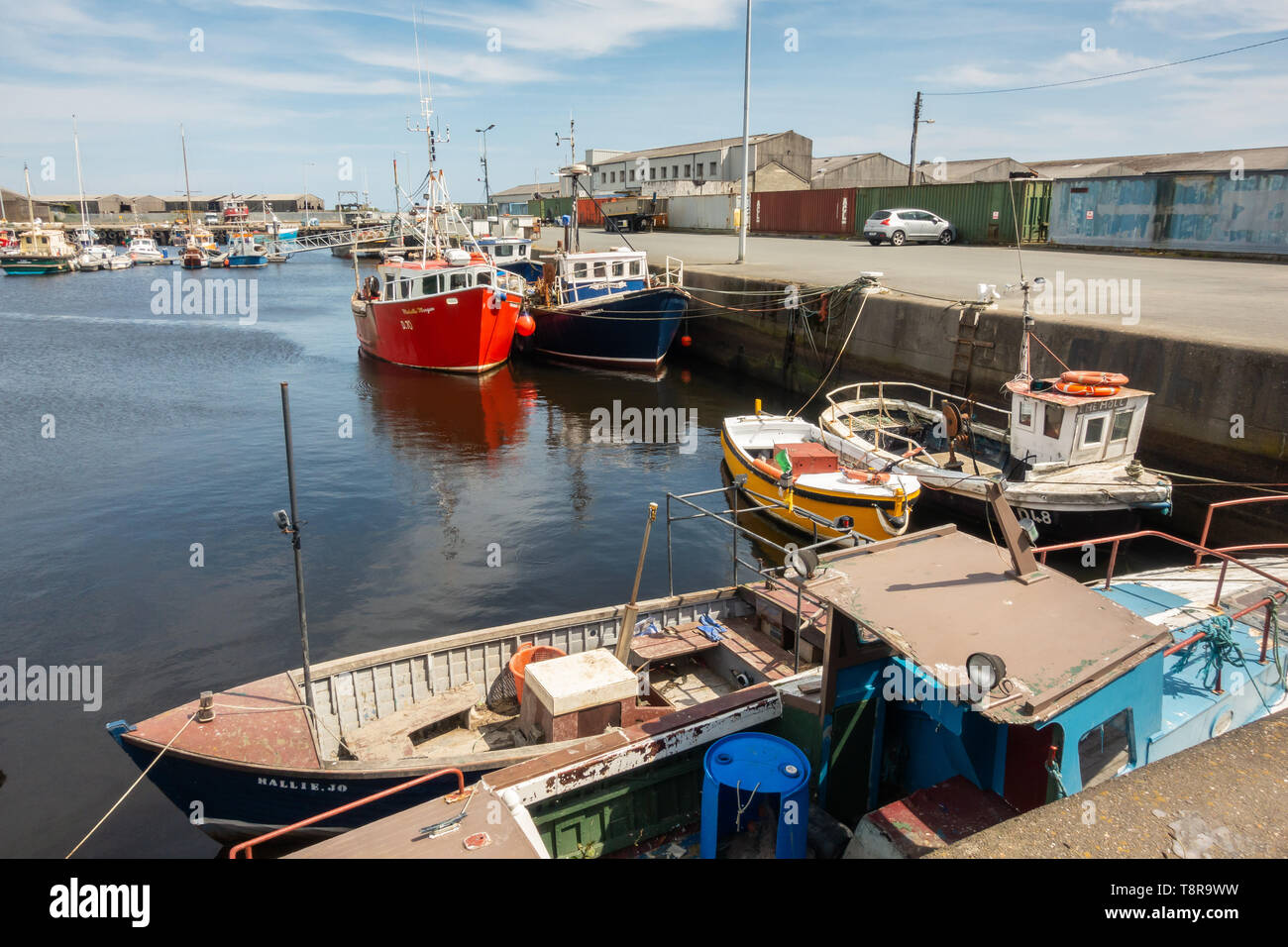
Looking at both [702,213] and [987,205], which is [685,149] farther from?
[987,205]

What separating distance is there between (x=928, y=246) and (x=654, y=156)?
4835 cm

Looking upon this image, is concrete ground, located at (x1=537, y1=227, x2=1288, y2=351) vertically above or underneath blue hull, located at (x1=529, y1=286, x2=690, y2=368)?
above

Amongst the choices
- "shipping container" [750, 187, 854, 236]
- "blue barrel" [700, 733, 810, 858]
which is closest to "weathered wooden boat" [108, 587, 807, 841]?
"blue barrel" [700, 733, 810, 858]

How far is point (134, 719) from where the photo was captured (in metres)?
10.6

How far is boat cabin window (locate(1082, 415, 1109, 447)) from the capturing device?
43.6ft

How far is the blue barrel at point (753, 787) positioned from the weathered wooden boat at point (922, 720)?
326 mm

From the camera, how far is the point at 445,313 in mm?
30547

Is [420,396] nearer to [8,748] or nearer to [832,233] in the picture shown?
[8,748]

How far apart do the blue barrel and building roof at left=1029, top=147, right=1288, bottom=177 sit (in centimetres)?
4244

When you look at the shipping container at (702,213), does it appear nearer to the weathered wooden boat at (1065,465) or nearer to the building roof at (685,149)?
the building roof at (685,149)

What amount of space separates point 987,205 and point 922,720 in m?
36.0

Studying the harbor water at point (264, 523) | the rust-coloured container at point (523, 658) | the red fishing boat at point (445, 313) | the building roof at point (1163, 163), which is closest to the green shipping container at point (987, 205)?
the building roof at point (1163, 163)

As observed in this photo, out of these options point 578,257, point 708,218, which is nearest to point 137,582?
point 578,257

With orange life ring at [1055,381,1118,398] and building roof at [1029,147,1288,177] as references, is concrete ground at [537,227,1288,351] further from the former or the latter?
building roof at [1029,147,1288,177]
